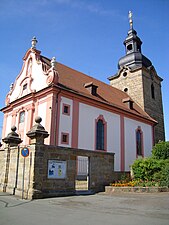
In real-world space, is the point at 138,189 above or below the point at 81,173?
below

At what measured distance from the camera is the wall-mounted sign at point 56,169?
11578mm

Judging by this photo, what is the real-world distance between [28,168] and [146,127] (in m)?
19.5

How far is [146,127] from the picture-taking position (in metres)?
27.8

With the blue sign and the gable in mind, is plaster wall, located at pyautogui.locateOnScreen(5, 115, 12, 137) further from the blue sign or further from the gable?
the blue sign

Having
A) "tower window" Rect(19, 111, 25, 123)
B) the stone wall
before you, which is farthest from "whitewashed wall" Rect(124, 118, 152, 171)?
"tower window" Rect(19, 111, 25, 123)

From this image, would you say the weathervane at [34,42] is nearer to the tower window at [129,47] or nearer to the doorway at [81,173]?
the doorway at [81,173]

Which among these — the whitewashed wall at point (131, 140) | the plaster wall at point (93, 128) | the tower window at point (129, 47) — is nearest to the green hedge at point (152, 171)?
the plaster wall at point (93, 128)

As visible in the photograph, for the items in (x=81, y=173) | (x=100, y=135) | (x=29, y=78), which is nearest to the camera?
(x=81, y=173)

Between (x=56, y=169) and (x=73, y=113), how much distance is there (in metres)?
7.78

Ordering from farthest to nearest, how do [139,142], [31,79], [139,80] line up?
[139,80], [139,142], [31,79]

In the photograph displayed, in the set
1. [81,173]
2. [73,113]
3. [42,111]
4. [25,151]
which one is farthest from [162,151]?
[25,151]

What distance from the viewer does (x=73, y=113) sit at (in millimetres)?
19094

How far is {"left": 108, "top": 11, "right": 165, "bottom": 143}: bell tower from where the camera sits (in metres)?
31.4

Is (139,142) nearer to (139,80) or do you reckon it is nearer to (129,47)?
(139,80)
